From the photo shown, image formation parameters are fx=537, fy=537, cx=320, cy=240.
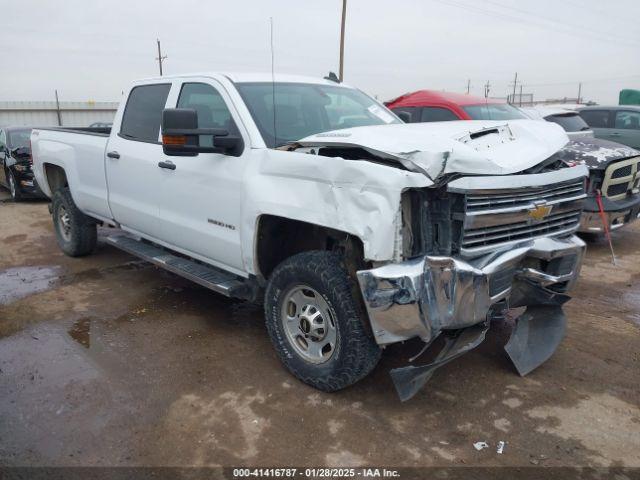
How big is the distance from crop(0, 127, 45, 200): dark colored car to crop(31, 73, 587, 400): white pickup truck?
279 inches

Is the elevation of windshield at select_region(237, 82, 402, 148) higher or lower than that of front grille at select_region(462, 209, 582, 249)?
higher

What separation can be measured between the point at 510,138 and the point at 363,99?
5.70ft

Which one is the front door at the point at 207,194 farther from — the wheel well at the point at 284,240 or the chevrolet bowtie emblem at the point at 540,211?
the chevrolet bowtie emblem at the point at 540,211

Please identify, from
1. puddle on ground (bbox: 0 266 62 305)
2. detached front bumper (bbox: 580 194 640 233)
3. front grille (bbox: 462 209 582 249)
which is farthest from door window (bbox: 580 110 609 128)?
puddle on ground (bbox: 0 266 62 305)

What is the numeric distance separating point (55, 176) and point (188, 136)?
13.3 feet

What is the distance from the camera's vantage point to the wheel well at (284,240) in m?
3.60

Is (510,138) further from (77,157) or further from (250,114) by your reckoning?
(77,157)

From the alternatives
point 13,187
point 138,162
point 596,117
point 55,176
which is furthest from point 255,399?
point 596,117

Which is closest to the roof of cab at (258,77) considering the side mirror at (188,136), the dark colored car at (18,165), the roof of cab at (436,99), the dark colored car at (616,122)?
the side mirror at (188,136)

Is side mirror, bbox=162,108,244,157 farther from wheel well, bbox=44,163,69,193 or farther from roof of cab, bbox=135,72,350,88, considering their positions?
wheel well, bbox=44,163,69,193

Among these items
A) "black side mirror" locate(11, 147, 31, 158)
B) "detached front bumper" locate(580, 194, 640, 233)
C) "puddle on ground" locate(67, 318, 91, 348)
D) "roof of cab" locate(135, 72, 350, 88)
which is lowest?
"puddle on ground" locate(67, 318, 91, 348)

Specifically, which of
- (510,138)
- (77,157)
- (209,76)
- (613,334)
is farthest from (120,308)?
(613,334)

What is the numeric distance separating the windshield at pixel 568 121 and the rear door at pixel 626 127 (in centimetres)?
337

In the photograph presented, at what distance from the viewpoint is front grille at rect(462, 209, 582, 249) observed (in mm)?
2955
